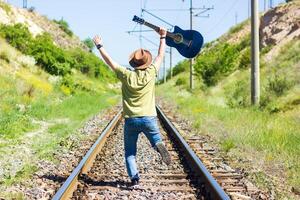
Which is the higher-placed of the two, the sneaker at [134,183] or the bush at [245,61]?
the bush at [245,61]

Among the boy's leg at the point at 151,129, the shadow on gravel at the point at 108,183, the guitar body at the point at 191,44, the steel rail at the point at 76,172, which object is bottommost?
the shadow on gravel at the point at 108,183

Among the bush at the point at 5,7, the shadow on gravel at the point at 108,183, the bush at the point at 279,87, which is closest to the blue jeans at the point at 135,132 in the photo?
the shadow on gravel at the point at 108,183

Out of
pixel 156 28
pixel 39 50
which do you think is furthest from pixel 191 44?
pixel 39 50

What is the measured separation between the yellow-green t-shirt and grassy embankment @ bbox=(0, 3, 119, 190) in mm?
2118

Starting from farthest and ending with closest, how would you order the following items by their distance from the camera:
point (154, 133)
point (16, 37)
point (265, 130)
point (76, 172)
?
point (16, 37), point (265, 130), point (76, 172), point (154, 133)

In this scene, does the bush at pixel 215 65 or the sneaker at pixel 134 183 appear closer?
the sneaker at pixel 134 183

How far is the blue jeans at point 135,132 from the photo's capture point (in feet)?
26.3

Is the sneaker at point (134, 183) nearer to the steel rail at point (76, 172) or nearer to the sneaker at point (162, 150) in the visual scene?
the sneaker at point (162, 150)

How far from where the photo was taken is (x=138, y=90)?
7.82 meters

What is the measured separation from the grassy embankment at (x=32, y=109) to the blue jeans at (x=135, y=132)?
5.66 feet

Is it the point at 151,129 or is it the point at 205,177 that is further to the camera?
the point at 205,177

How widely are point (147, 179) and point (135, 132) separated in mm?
1064

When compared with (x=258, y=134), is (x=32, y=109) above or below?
above

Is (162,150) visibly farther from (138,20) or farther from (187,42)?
(138,20)
